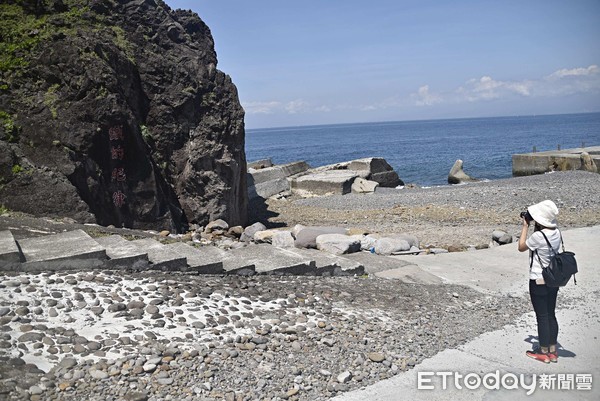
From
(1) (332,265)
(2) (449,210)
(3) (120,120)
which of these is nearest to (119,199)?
(3) (120,120)

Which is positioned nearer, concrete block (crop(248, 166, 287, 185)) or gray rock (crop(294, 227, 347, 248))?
gray rock (crop(294, 227, 347, 248))

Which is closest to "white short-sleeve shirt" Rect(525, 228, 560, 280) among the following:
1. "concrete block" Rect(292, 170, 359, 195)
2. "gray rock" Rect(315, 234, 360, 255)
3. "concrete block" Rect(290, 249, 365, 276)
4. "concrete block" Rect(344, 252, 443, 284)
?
"concrete block" Rect(344, 252, 443, 284)

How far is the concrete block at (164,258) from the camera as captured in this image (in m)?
6.43

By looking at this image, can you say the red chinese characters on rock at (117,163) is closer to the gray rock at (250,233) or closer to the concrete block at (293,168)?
the gray rock at (250,233)

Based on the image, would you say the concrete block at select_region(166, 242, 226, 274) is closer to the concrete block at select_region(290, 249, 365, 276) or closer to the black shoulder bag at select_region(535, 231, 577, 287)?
the concrete block at select_region(290, 249, 365, 276)

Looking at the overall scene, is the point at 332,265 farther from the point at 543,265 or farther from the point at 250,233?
the point at 250,233

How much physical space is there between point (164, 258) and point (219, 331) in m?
1.76

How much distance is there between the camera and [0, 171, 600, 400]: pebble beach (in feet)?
13.9

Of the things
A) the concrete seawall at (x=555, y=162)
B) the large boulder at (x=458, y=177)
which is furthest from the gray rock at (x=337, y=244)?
the large boulder at (x=458, y=177)

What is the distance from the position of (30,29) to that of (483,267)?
9.58m

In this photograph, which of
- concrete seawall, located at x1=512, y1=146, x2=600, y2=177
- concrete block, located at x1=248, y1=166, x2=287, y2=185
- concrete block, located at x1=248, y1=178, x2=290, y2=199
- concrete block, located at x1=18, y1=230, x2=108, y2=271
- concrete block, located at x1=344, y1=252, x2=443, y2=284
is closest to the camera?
concrete block, located at x1=18, y1=230, x2=108, y2=271

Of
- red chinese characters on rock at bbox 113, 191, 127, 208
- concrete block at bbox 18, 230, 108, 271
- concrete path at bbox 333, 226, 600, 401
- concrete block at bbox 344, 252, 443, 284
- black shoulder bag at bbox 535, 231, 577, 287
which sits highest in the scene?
red chinese characters on rock at bbox 113, 191, 127, 208

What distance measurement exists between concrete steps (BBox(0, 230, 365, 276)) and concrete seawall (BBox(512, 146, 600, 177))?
1053 inches

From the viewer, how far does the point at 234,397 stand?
13.8 feet
